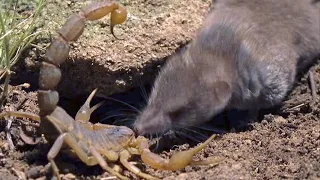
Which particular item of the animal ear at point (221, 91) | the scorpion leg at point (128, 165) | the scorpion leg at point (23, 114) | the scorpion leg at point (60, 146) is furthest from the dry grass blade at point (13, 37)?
the animal ear at point (221, 91)

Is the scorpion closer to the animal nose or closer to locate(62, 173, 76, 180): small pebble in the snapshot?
locate(62, 173, 76, 180): small pebble

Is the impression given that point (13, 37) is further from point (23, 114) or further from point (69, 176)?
point (69, 176)

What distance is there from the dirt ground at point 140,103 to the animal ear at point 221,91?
0.82 feet

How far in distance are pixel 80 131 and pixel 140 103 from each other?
4.42 ft

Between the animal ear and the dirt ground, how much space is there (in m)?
0.25

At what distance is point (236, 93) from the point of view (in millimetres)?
4824

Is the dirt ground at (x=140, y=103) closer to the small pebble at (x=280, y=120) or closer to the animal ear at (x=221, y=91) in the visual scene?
the small pebble at (x=280, y=120)

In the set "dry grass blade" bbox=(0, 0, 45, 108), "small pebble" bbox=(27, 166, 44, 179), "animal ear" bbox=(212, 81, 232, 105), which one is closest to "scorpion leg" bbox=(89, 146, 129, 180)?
"small pebble" bbox=(27, 166, 44, 179)

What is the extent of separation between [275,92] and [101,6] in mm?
2302

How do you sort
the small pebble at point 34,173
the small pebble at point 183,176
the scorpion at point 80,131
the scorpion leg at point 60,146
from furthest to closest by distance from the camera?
the small pebble at point 183,176, the small pebble at point 34,173, the scorpion at point 80,131, the scorpion leg at point 60,146

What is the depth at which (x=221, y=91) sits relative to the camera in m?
4.58

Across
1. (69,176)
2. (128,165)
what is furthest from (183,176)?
(69,176)

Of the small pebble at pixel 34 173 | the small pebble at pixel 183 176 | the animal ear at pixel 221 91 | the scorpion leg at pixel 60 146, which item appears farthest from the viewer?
the animal ear at pixel 221 91

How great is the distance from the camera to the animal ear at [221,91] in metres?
4.56
